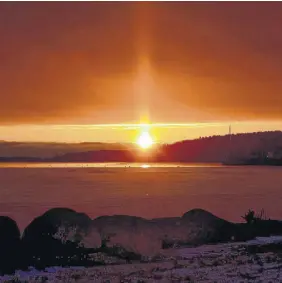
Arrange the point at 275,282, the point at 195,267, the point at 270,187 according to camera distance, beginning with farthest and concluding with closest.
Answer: the point at 270,187 < the point at 195,267 < the point at 275,282

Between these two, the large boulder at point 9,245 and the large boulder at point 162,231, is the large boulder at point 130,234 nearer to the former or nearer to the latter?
the large boulder at point 162,231

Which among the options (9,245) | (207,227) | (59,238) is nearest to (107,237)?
(59,238)

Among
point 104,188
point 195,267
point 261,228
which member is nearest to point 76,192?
point 104,188

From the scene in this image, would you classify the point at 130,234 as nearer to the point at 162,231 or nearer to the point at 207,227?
the point at 162,231

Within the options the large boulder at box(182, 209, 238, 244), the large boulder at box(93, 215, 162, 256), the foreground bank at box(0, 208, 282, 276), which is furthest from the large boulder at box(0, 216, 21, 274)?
the large boulder at box(182, 209, 238, 244)

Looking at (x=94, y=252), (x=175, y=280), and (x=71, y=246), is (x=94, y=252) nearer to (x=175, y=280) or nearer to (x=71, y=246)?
(x=71, y=246)

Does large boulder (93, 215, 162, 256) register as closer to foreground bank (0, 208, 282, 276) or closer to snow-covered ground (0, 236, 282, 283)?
foreground bank (0, 208, 282, 276)
